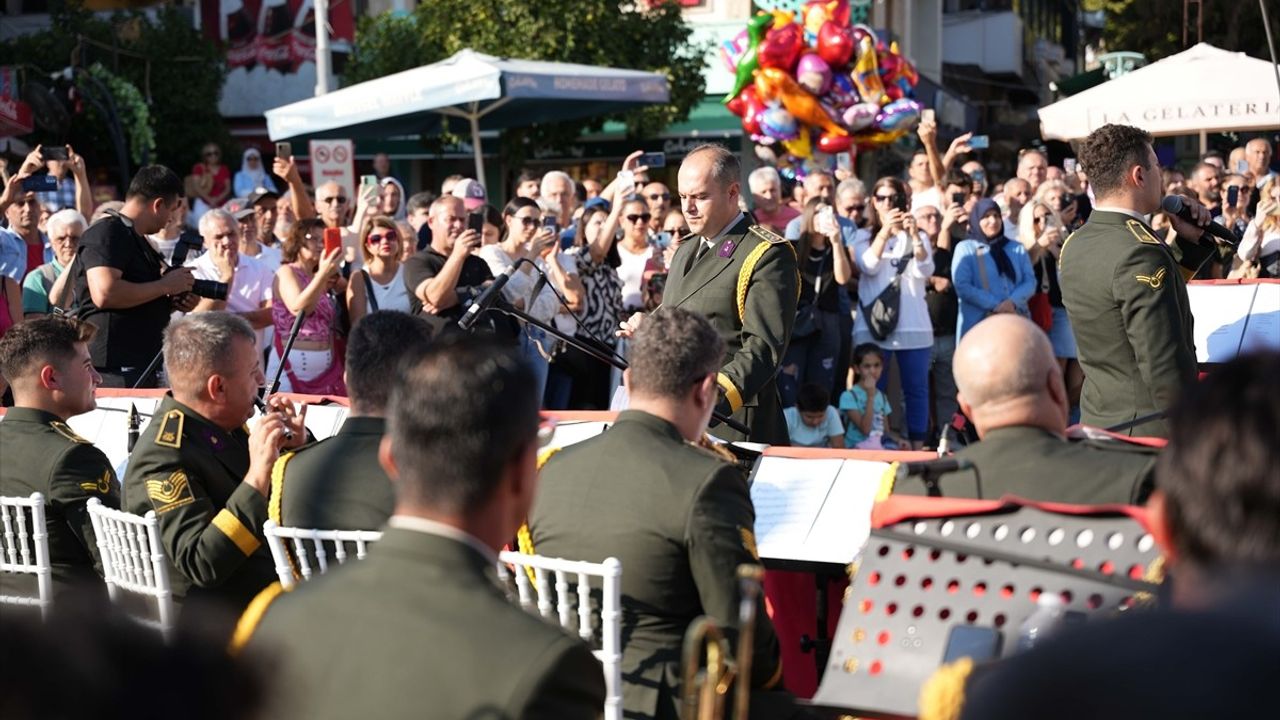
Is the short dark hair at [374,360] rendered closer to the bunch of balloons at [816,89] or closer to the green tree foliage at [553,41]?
the bunch of balloons at [816,89]

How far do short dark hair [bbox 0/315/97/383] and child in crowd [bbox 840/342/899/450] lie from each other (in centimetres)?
575

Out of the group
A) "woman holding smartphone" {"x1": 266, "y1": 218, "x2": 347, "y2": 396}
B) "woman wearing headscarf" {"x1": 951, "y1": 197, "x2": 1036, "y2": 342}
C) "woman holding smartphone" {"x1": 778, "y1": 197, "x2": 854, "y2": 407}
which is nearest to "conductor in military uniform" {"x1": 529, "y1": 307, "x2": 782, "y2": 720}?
"woman holding smartphone" {"x1": 266, "y1": 218, "x2": 347, "y2": 396}

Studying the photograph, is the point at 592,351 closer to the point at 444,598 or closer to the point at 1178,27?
the point at 444,598

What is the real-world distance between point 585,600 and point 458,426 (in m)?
1.34

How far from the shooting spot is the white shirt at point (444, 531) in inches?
91.6

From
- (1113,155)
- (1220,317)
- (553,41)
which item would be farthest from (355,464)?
(553,41)

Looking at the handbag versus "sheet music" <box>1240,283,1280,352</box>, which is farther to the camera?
the handbag

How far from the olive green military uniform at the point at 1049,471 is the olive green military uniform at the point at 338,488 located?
1347 mm

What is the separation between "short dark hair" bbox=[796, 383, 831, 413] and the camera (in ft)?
30.8

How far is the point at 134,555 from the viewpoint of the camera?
14.4 feet

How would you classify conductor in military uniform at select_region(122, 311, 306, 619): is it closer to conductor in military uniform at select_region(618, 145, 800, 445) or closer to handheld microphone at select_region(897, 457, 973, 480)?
conductor in military uniform at select_region(618, 145, 800, 445)

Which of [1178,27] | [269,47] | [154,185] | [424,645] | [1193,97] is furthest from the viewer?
[1178,27]

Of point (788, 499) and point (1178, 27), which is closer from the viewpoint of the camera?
point (788, 499)

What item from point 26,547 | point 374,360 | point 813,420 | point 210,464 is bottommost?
point 813,420
